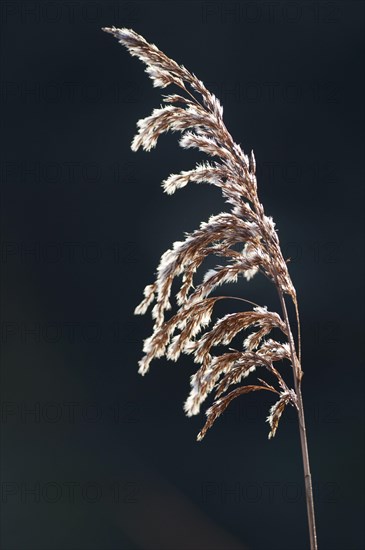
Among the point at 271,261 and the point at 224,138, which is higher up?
the point at 224,138

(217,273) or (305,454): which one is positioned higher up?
(217,273)

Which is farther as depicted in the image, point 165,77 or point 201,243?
point 165,77

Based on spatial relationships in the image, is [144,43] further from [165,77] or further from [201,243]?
[201,243]

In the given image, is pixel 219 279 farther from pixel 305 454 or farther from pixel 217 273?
pixel 305 454

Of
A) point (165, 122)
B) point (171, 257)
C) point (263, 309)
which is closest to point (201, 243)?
point (171, 257)

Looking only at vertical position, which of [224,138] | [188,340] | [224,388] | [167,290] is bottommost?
[224,388]

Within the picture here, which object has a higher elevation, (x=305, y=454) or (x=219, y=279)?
(x=219, y=279)

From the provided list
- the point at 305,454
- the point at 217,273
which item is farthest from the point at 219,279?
the point at 305,454

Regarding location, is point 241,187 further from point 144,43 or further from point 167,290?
point 144,43
